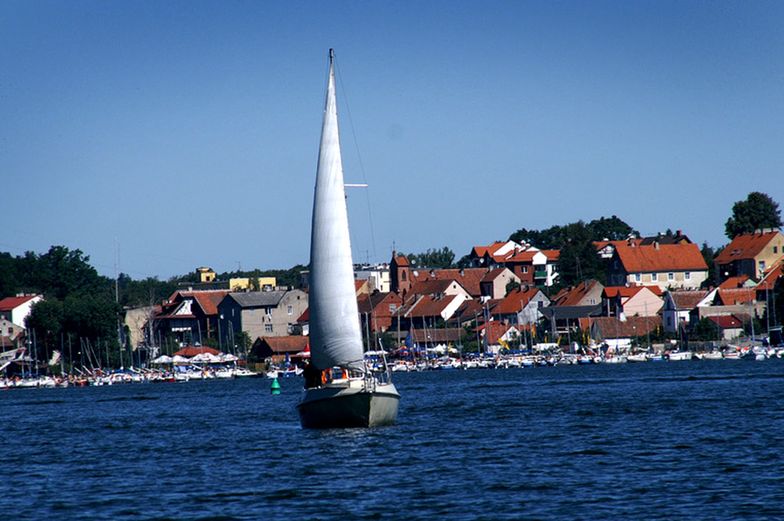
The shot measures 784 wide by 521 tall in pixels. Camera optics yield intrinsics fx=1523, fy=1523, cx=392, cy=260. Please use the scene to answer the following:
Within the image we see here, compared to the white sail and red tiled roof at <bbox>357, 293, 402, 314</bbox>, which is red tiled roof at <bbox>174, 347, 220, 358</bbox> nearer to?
red tiled roof at <bbox>357, 293, 402, 314</bbox>

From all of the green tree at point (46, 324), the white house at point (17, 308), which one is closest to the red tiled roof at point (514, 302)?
the green tree at point (46, 324)

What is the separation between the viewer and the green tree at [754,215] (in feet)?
544

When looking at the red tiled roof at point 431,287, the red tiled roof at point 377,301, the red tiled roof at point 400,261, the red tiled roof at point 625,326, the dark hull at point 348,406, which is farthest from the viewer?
the red tiled roof at point 400,261

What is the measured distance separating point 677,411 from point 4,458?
2203 centimetres

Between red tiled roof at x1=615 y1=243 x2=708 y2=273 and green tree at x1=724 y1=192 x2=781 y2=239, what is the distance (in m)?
6.28

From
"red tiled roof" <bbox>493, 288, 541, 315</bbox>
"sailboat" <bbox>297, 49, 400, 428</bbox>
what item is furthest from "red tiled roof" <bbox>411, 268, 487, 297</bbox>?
"sailboat" <bbox>297, 49, 400, 428</bbox>

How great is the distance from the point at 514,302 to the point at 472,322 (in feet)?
15.4

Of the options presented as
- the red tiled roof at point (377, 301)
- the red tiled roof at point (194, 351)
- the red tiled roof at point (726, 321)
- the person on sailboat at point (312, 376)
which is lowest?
the person on sailboat at point (312, 376)

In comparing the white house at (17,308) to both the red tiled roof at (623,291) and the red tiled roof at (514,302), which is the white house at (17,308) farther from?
the red tiled roof at (623,291)

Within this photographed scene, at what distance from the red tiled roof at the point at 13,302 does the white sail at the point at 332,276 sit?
124 metres

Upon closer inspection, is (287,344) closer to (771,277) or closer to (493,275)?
(493,275)

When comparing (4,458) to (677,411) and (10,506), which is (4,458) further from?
(677,411)

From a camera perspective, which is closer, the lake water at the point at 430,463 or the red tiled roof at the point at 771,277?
the lake water at the point at 430,463

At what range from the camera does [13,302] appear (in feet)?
528
